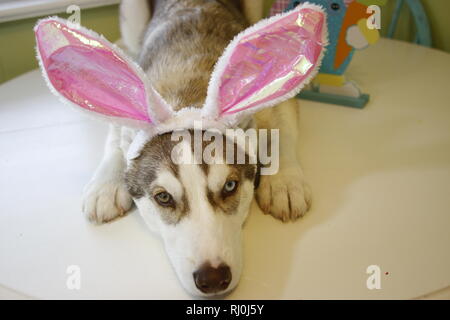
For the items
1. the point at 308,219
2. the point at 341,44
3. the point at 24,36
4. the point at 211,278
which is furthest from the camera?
the point at 24,36

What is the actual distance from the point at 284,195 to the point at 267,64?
28 cm

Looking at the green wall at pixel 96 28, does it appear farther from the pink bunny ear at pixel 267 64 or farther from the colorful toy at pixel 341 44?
the pink bunny ear at pixel 267 64

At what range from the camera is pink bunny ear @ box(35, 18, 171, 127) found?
0.89 m

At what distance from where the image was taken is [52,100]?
61.7 inches

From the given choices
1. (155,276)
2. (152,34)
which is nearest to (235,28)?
(152,34)

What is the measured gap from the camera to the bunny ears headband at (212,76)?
0.89 m

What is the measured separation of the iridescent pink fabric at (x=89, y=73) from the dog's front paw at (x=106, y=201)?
8.8 inches

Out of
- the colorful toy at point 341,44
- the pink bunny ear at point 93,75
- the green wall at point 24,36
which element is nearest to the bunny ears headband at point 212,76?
the pink bunny ear at point 93,75

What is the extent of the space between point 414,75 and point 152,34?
82cm

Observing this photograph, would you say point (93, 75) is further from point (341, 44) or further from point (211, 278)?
point (341, 44)

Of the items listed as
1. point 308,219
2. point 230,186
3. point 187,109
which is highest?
point 187,109

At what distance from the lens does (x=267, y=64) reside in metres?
0.90

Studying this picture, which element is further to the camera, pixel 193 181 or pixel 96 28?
pixel 96 28

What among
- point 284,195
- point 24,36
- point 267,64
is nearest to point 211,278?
point 284,195
